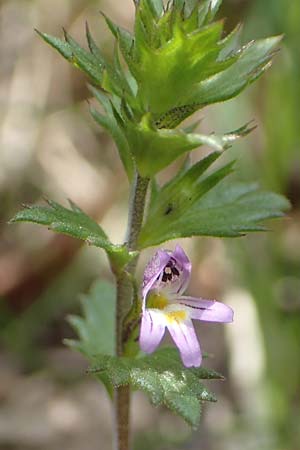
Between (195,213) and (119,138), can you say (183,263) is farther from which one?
(119,138)

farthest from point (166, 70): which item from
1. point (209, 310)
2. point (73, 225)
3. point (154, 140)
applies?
point (209, 310)

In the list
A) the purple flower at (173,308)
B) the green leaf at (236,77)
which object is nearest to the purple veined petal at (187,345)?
the purple flower at (173,308)

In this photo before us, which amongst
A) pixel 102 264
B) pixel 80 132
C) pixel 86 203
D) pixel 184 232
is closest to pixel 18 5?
pixel 80 132

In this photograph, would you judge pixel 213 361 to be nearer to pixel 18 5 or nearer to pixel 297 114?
pixel 297 114

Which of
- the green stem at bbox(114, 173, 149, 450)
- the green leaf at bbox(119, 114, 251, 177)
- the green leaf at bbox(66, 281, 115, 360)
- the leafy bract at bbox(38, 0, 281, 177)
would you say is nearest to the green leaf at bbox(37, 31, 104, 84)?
the leafy bract at bbox(38, 0, 281, 177)

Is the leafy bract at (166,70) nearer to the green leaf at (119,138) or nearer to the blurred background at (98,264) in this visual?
the green leaf at (119,138)
